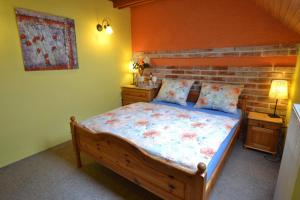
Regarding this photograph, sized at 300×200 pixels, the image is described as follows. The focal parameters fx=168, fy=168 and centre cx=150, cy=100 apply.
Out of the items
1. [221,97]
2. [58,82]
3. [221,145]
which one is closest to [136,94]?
[58,82]

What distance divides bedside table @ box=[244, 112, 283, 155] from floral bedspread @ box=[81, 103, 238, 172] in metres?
0.48

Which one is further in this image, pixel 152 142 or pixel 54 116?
pixel 54 116

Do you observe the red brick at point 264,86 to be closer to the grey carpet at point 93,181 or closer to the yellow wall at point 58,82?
the grey carpet at point 93,181

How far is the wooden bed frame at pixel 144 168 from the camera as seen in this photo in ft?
3.83

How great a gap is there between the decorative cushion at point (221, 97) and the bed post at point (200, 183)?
1.54m

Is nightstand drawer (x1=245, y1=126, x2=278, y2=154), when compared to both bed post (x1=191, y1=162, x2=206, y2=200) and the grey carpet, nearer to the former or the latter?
the grey carpet

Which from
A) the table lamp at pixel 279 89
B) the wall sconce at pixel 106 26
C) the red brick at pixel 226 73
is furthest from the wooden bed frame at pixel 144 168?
the wall sconce at pixel 106 26

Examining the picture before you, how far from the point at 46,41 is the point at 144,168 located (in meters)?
2.20

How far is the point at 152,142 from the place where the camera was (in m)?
1.52

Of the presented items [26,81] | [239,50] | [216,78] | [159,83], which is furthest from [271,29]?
[26,81]

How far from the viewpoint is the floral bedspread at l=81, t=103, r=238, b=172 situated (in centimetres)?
134

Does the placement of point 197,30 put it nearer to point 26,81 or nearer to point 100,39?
point 100,39

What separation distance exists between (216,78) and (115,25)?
2.19 meters

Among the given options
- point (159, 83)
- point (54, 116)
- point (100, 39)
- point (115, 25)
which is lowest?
point (54, 116)
